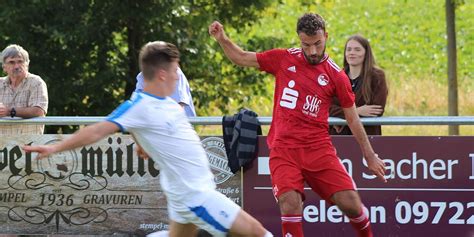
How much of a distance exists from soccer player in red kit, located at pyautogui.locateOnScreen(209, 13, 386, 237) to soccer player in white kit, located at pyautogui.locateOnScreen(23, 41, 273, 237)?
1.54 m

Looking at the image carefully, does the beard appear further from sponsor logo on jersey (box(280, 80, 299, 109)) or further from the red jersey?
sponsor logo on jersey (box(280, 80, 299, 109))

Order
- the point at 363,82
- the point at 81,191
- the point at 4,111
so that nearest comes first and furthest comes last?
the point at 363,82
the point at 4,111
the point at 81,191

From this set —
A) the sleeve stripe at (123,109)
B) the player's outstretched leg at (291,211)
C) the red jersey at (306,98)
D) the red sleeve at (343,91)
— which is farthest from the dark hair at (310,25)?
the sleeve stripe at (123,109)

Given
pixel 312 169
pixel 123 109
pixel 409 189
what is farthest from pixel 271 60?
pixel 123 109

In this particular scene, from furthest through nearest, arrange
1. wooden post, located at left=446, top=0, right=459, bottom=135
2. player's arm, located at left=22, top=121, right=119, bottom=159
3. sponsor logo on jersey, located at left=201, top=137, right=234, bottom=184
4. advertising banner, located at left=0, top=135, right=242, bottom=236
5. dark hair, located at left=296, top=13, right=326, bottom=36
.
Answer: wooden post, located at left=446, top=0, right=459, bottom=135 → advertising banner, located at left=0, top=135, right=242, bottom=236 → sponsor logo on jersey, located at left=201, top=137, right=234, bottom=184 → dark hair, located at left=296, top=13, right=326, bottom=36 → player's arm, located at left=22, top=121, right=119, bottom=159

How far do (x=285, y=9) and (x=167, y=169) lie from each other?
89.0 ft

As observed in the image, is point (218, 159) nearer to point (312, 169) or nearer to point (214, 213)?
point (312, 169)

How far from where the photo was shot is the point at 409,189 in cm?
1074

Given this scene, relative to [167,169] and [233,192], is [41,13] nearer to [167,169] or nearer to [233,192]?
[233,192]

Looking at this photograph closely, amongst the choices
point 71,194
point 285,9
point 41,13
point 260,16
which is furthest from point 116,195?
point 285,9

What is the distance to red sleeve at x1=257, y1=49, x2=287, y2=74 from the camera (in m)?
9.77

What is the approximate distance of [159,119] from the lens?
7988 mm

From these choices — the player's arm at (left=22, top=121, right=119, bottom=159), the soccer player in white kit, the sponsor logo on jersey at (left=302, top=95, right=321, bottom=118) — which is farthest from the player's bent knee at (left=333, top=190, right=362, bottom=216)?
the player's arm at (left=22, top=121, right=119, bottom=159)

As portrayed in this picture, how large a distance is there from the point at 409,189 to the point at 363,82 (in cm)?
106
